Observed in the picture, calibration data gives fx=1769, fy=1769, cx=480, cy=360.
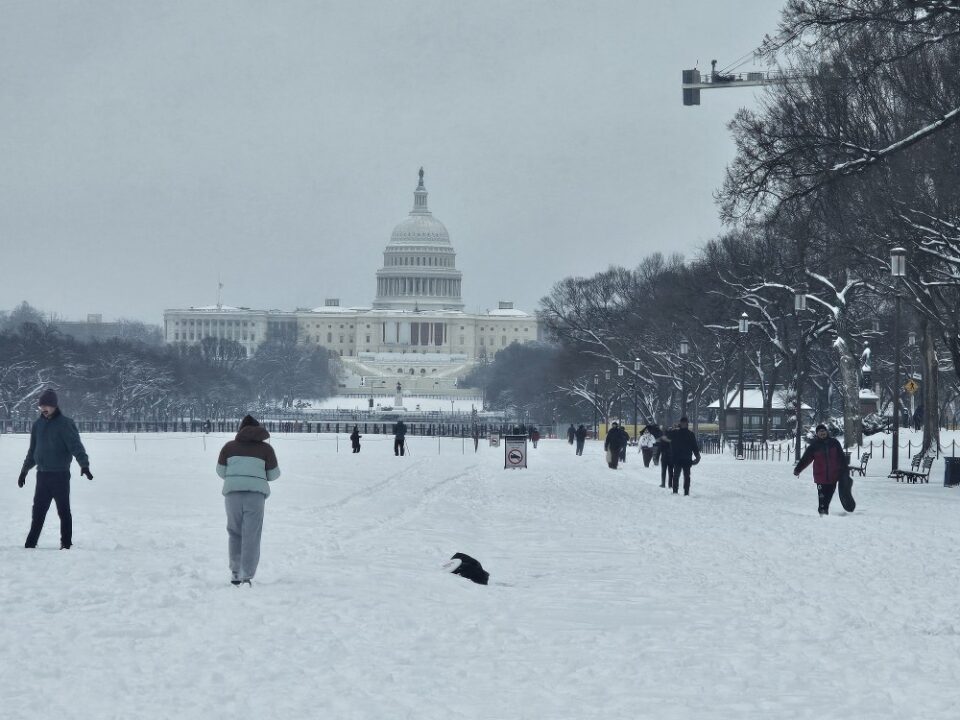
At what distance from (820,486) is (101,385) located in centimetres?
9273

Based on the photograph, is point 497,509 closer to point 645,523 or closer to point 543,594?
point 645,523

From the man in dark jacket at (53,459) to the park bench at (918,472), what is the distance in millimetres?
22778

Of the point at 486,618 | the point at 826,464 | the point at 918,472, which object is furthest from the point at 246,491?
the point at 918,472

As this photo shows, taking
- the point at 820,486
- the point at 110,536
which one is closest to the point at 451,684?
the point at 110,536

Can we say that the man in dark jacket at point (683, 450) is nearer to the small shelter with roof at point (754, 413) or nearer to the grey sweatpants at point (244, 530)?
the grey sweatpants at point (244, 530)

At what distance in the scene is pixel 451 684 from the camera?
9.33 m

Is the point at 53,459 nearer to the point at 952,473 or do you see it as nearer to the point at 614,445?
the point at 952,473

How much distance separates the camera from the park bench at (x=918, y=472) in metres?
35.6

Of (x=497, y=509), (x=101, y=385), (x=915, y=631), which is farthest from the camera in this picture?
(x=101, y=385)

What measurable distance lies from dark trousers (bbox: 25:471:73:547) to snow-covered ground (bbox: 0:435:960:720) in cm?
39

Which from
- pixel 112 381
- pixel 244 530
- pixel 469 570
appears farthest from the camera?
pixel 112 381

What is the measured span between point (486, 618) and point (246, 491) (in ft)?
8.97

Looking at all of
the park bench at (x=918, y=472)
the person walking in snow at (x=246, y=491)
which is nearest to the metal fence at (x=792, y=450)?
the park bench at (x=918, y=472)

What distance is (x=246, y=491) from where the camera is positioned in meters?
14.0
